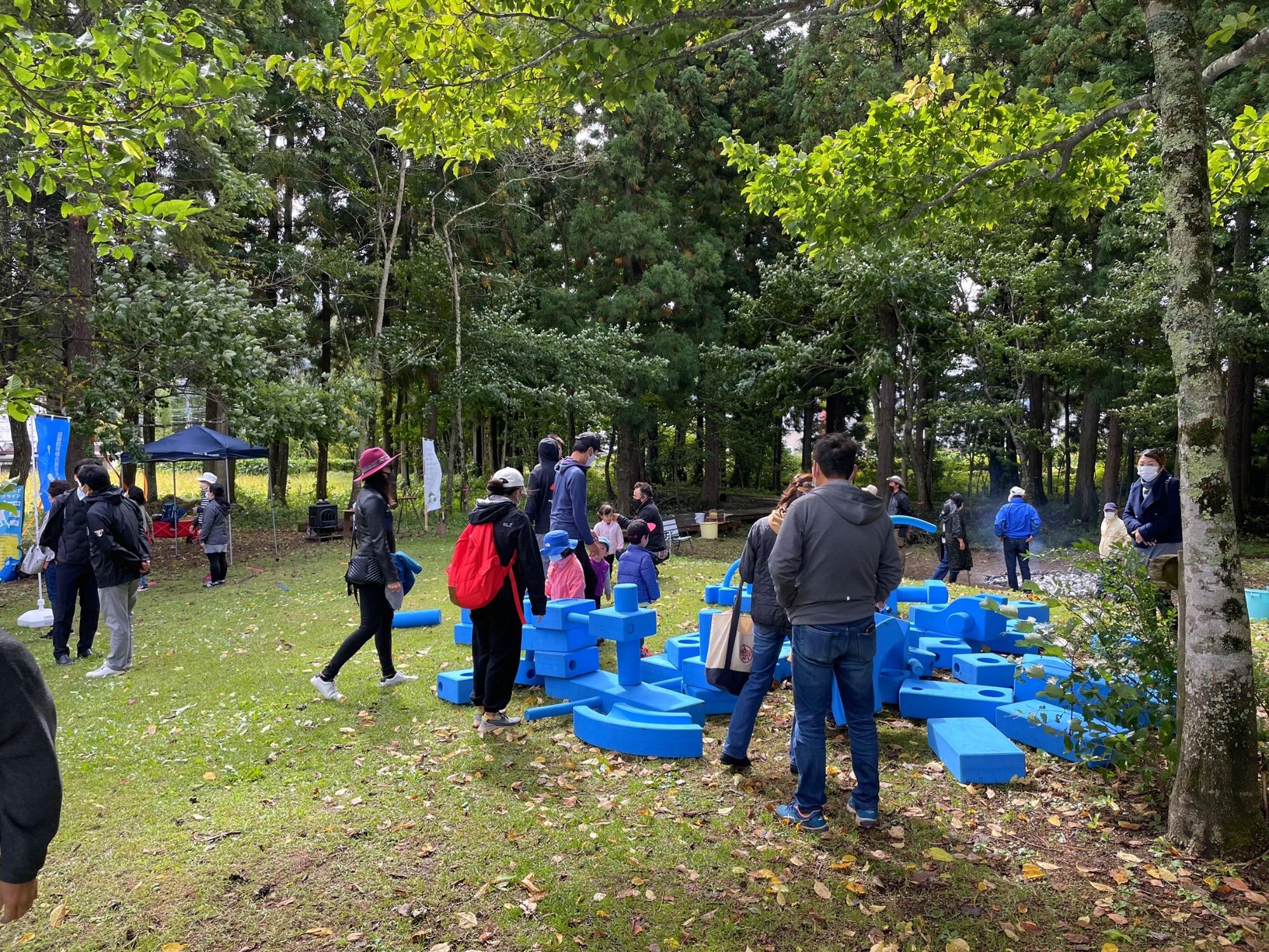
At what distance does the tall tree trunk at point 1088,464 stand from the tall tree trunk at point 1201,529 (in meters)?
21.0

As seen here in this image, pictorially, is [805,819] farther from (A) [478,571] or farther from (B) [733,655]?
(A) [478,571]

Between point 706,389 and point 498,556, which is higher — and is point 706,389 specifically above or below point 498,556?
above

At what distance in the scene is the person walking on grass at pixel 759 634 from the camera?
480 centimetres

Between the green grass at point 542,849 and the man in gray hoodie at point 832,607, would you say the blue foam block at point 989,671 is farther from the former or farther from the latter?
the man in gray hoodie at point 832,607

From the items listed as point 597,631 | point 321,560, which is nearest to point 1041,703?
point 597,631

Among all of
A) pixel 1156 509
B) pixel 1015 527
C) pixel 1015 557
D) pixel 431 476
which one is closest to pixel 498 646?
pixel 1156 509

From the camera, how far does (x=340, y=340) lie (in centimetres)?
2553

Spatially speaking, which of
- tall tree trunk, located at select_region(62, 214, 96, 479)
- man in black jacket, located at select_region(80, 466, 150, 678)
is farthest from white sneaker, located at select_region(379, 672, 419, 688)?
tall tree trunk, located at select_region(62, 214, 96, 479)

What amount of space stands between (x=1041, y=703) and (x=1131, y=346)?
61.3 ft

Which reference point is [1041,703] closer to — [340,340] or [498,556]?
[498,556]

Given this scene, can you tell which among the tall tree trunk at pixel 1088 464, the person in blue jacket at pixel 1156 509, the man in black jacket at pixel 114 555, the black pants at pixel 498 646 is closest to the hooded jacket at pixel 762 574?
the black pants at pixel 498 646

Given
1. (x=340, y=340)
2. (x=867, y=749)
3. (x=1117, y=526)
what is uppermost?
(x=340, y=340)

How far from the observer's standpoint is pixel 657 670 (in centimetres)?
646

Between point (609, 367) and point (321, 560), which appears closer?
point (321, 560)
